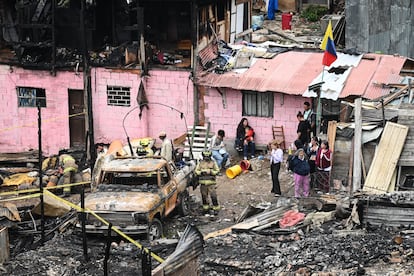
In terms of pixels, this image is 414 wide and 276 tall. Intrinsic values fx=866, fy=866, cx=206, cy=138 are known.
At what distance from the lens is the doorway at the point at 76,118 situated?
2730 centimetres

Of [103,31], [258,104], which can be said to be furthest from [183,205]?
[103,31]

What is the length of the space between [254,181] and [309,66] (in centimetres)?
412

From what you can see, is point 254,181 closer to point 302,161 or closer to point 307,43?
point 302,161

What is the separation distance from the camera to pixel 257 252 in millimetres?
15891

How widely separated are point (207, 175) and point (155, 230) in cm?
262

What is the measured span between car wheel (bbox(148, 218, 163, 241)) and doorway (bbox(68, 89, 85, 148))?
9616 millimetres

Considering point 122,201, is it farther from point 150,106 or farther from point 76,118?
point 76,118

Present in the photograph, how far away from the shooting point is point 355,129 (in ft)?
64.1

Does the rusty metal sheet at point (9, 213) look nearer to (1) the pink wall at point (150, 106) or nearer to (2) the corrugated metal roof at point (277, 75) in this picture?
(1) the pink wall at point (150, 106)

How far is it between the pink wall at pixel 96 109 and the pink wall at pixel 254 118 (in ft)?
2.50

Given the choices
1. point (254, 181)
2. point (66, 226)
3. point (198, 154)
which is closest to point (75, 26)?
point (198, 154)

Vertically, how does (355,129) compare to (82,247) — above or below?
above

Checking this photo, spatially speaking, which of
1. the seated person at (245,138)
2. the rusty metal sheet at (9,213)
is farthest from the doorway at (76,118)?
the rusty metal sheet at (9,213)

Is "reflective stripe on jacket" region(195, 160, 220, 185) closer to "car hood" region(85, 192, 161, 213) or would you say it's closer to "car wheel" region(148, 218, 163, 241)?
"car hood" region(85, 192, 161, 213)
